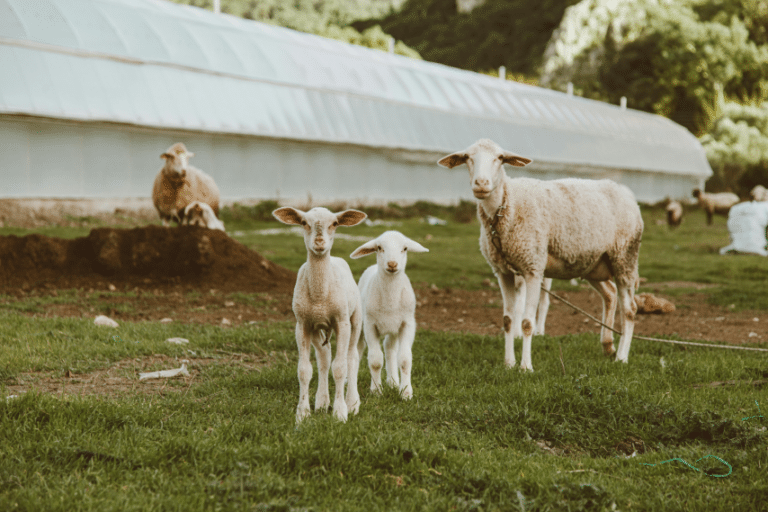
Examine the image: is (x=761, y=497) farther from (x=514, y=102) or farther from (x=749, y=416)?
(x=514, y=102)

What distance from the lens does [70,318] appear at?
8414 millimetres

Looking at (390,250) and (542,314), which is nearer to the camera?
(390,250)

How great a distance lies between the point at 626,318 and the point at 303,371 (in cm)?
416

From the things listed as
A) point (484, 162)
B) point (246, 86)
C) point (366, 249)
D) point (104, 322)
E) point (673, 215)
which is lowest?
point (104, 322)

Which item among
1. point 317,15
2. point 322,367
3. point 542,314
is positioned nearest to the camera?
point 322,367

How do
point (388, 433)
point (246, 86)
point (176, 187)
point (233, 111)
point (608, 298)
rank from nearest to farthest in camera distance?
1. point (388, 433)
2. point (608, 298)
3. point (176, 187)
4. point (233, 111)
5. point (246, 86)

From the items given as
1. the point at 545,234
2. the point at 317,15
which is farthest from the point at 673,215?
the point at 317,15

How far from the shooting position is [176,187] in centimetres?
1460

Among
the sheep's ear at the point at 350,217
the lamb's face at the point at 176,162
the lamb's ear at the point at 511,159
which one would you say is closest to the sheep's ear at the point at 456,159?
the lamb's ear at the point at 511,159

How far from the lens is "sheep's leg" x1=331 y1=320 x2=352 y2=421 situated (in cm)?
504

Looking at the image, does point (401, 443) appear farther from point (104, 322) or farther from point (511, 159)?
point (104, 322)

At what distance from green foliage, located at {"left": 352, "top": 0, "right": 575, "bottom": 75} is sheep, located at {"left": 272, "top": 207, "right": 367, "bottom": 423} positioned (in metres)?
60.1

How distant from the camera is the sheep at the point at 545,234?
22.5 ft

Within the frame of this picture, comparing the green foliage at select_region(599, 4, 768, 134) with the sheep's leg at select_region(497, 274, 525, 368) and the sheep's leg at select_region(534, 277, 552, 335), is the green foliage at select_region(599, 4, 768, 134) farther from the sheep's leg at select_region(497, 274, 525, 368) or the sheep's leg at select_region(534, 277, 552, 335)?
the sheep's leg at select_region(497, 274, 525, 368)
